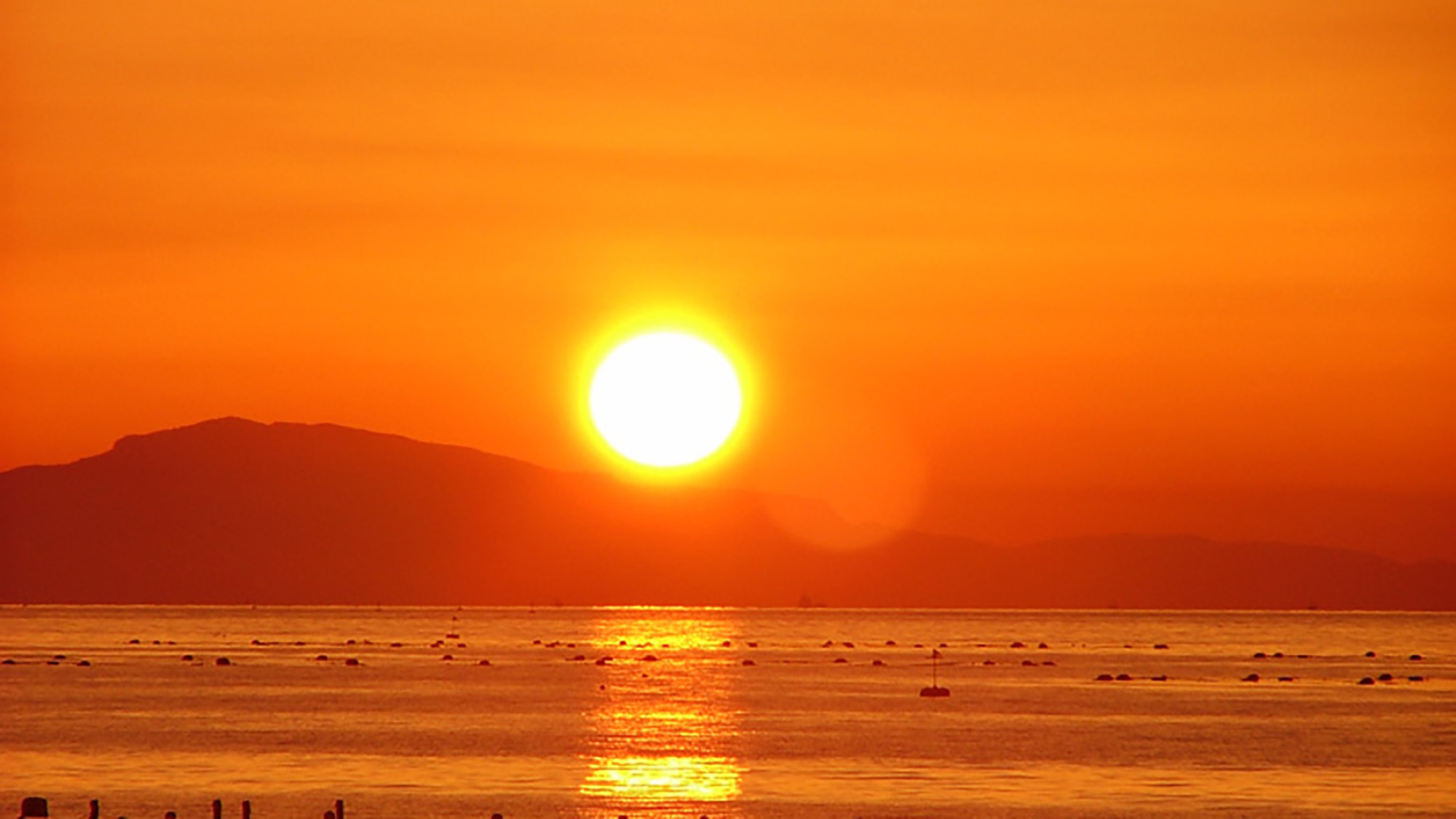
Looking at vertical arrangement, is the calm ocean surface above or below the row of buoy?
below

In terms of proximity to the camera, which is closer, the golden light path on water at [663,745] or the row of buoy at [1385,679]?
the golden light path on water at [663,745]

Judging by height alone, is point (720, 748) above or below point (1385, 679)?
below

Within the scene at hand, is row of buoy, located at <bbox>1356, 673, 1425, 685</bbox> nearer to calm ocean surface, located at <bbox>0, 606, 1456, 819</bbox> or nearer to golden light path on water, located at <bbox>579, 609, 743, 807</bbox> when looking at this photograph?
calm ocean surface, located at <bbox>0, 606, 1456, 819</bbox>

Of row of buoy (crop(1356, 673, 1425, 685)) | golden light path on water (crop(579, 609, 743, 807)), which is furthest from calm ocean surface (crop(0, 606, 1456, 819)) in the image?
row of buoy (crop(1356, 673, 1425, 685))

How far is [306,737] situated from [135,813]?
3379 centimetres

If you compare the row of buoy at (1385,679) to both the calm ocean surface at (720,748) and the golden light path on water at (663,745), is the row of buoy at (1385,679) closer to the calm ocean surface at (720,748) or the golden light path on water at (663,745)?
the calm ocean surface at (720,748)

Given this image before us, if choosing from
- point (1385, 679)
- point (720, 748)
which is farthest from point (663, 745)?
point (1385, 679)

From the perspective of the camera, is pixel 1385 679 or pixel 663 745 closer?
pixel 663 745

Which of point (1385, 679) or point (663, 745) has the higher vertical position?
point (1385, 679)

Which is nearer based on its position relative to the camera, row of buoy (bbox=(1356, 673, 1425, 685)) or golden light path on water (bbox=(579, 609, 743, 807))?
golden light path on water (bbox=(579, 609, 743, 807))

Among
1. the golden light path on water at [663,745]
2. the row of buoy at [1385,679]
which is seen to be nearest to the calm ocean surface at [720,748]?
the golden light path on water at [663,745]

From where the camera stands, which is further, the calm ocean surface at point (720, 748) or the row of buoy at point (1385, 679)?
the row of buoy at point (1385, 679)

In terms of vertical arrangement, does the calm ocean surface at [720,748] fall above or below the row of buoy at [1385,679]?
below

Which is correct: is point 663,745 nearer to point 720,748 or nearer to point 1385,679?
point 720,748
